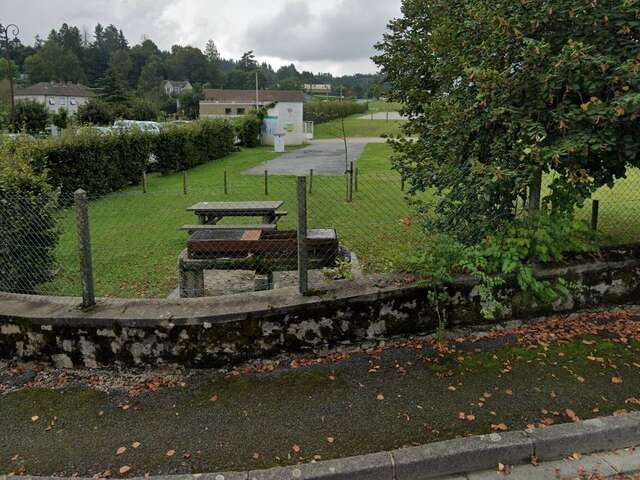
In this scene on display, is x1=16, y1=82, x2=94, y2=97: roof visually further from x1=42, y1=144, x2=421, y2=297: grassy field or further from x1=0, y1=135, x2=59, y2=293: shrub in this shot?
x1=0, y1=135, x2=59, y2=293: shrub

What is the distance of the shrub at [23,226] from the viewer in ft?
18.1

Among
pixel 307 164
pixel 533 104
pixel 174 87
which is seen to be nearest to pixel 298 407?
pixel 533 104

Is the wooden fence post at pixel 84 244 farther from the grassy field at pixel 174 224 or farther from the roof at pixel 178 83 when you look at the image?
the roof at pixel 178 83

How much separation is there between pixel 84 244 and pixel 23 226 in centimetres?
242

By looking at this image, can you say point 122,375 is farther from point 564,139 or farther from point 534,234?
point 564,139

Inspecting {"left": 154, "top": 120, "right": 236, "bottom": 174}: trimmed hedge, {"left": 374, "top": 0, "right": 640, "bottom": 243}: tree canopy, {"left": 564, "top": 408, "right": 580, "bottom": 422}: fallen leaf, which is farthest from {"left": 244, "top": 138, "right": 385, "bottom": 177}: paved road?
{"left": 564, "top": 408, "right": 580, "bottom": 422}: fallen leaf

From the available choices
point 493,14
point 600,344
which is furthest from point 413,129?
point 600,344

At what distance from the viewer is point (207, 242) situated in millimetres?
5422

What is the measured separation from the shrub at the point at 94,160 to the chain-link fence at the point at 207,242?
4.45 ft

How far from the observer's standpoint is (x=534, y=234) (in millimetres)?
4266

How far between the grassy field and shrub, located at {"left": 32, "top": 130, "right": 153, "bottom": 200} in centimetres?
69

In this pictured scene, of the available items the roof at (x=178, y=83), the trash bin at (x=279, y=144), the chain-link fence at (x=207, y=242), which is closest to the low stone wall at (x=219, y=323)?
the chain-link fence at (x=207, y=242)

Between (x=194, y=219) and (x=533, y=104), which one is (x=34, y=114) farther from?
(x=533, y=104)

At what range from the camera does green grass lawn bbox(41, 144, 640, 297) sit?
21.3 feet
